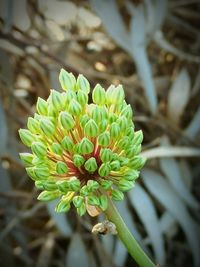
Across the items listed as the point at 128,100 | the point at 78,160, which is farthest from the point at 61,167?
the point at 128,100

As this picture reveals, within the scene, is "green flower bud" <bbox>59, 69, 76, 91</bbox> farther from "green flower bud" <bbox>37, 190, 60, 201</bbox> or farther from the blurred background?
the blurred background

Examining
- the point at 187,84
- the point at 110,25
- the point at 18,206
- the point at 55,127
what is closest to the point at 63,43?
the point at 110,25

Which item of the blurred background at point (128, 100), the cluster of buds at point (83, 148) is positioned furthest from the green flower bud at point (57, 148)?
the blurred background at point (128, 100)

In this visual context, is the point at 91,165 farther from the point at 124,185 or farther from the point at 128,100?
the point at 128,100

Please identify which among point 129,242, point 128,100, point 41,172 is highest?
point 41,172

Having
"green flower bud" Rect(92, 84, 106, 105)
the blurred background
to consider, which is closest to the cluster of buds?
"green flower bud" Rect(92, 84, 106, 105)

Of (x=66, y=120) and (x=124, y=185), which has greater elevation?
(x=66, y=120)

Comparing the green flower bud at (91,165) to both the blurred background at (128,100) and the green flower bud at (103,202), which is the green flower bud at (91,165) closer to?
the green flower bud at (103,202)
